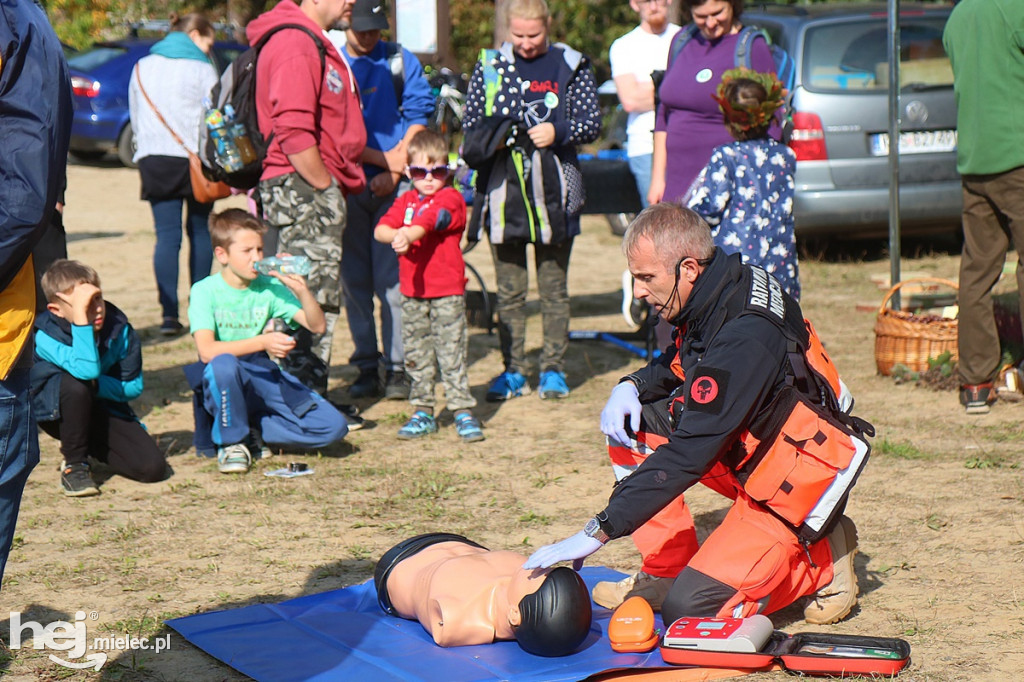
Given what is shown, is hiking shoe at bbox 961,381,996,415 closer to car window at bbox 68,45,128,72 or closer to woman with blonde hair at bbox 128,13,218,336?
woman with blonde hair at bbox 128,13,218,336

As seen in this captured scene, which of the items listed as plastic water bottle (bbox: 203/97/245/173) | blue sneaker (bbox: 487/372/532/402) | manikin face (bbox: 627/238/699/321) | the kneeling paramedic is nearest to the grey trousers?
blue sneaker (bbox: 487/372/532/402)

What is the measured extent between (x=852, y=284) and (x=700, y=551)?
6.55 m

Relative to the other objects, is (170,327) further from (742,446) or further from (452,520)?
(742,446)

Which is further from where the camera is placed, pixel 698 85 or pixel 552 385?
pixel 552 385

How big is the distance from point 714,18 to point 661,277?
2.95 meters

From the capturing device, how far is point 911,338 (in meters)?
6.89

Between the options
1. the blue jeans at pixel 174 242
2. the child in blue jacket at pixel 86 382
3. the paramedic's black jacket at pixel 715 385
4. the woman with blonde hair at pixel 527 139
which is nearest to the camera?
the paramedic's black jacket at pixel 715 385

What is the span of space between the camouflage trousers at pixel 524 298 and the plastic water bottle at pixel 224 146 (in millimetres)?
1561

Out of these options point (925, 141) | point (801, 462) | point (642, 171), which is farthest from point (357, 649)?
point (925, 141)

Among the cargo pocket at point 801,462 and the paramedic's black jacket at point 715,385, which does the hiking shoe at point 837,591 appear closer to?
the cargo pocket at point 801,462

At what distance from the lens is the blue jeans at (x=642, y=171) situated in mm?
7805

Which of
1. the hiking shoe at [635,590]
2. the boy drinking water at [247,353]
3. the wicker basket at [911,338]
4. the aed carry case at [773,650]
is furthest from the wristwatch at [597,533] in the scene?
the wicker basket at [911,338]

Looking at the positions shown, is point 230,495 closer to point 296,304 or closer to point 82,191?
point 296,304

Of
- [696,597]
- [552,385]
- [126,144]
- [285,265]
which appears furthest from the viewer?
[126,144]
